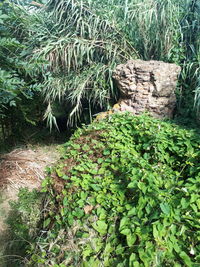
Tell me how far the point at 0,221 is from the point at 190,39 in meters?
4.14

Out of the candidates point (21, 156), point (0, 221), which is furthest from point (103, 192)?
point (21, 156)

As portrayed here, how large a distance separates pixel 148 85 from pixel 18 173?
2.62 metres

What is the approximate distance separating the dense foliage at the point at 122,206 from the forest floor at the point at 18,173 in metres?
1.26

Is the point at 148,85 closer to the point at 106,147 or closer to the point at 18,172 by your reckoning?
the point at 106,147

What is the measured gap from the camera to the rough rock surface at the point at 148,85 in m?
3.62

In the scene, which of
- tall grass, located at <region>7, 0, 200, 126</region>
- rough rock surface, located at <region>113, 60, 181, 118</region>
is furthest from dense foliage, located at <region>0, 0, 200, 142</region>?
rough rock surface, located at <region>113, 60, 181, 118</region>

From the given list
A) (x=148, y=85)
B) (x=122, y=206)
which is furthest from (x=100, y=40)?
(x=122, y=206)

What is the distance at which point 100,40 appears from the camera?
13.7 feet

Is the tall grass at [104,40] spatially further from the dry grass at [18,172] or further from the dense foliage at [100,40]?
the dry grass at [18,172]

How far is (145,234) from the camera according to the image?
4.76 ft

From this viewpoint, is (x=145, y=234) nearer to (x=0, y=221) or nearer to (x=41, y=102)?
(x=0, y=221)

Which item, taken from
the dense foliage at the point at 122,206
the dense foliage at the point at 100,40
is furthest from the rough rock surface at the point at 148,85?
the dense foliage at the point at 122,206

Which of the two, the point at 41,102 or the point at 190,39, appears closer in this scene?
the point at 190,39

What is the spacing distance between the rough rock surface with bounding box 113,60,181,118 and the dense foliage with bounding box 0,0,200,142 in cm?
25
